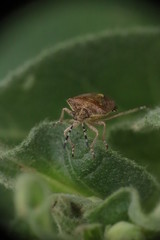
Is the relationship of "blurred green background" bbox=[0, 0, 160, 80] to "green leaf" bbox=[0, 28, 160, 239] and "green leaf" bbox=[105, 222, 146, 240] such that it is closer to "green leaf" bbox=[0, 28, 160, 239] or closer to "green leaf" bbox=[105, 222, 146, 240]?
"green leaf" bbox=[0, 28, 160, 239]

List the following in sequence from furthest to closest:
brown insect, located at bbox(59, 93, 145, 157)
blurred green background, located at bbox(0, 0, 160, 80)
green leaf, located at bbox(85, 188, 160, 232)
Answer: blurred green background, located at bbox(0, 0, 160, 80)
brown insect, located at bbox(59, 93, 145, 157)
green leaf, located at bbox(85, 188, 160, 232)

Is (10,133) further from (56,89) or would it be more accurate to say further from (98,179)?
(98,179)

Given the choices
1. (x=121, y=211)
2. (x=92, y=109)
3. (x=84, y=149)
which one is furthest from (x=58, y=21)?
(x=121, y=211)

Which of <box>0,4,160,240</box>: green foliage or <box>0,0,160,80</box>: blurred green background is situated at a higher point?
<box>0,0,160,80</box>: blurred green background

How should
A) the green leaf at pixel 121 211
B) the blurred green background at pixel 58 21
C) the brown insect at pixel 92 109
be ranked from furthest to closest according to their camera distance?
the blurred green background at pixel 58 21, the brown insect at pixel 92 109, the green leaf at pixel 121 211

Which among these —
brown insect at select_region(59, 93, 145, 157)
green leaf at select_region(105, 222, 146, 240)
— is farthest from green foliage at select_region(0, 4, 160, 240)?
brown insect at select_region(59, 93, 145, 157)

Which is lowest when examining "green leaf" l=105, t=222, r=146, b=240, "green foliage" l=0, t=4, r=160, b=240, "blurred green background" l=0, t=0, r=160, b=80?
"green leaf" l=105, t=222, r=146, b=240

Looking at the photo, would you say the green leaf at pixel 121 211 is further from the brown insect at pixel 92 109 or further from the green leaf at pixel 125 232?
the brown insect at pixel 92 109

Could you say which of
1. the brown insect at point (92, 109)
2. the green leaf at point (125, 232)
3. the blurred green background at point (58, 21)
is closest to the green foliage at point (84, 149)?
the green leaf at point (125, 232)

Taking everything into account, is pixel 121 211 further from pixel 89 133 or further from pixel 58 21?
pixel 58 21
